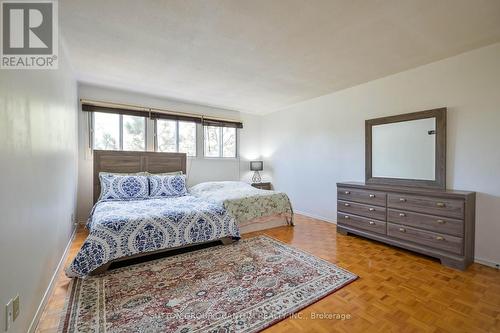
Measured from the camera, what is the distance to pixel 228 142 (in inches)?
216

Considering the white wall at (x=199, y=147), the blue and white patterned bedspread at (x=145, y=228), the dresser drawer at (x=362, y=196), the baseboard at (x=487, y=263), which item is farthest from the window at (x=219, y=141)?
the baseboard at (x=487, y=263)

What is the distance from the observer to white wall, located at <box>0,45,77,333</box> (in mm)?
1176

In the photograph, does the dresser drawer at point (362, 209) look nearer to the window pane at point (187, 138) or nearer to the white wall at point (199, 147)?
the white wall at point (199, 147)

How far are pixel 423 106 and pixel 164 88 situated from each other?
13.0 ft

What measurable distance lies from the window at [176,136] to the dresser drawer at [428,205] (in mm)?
3796

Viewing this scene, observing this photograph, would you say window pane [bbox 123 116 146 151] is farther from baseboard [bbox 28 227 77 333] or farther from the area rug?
the area rug

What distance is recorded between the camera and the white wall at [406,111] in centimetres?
247

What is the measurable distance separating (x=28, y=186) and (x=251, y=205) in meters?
2.63

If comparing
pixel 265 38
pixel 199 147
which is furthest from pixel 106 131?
pixel 265 38

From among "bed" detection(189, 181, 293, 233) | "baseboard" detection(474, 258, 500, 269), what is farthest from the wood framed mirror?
"bed" detection(189, 181, 293, 233)

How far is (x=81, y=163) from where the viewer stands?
388 cm

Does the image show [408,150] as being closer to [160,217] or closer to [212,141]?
[160,217]

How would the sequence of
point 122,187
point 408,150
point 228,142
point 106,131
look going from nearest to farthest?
1. point 408,150
2. point 122,187
3. point 106,131
4. point 228,142

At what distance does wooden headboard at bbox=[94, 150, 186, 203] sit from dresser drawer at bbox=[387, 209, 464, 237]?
376cm
